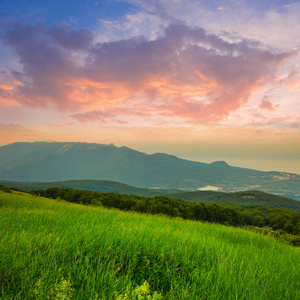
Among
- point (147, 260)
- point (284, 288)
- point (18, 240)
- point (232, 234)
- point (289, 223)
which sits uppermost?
point (18, 240)

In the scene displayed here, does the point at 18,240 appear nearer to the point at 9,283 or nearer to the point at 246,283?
the point at 9,283

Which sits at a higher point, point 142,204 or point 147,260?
point 147,260

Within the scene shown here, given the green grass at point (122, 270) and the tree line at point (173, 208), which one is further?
the tree line at point (173, 208)

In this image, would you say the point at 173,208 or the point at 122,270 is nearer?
the point at 122,270

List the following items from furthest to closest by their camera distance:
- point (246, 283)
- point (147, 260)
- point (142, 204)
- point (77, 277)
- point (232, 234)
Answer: point (142, 204) < point (232, 234) < point (147, 260) < point (246, 283) < point (77, 277)

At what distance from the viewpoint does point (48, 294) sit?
4.42 m

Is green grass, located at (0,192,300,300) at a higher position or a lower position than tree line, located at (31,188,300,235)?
higher

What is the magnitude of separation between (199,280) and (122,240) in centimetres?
263

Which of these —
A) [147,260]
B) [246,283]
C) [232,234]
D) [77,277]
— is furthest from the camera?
[232,234]

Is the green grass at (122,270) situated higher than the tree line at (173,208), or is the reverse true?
the green grass at (122,270)

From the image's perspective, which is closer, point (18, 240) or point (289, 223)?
point (18, 240)

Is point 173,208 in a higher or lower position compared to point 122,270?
lower

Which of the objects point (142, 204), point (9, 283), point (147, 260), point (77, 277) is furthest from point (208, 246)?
point (142, 204)

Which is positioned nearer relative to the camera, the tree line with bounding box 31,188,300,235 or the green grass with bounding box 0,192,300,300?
the green grass with bounding box 0,192,300,300
